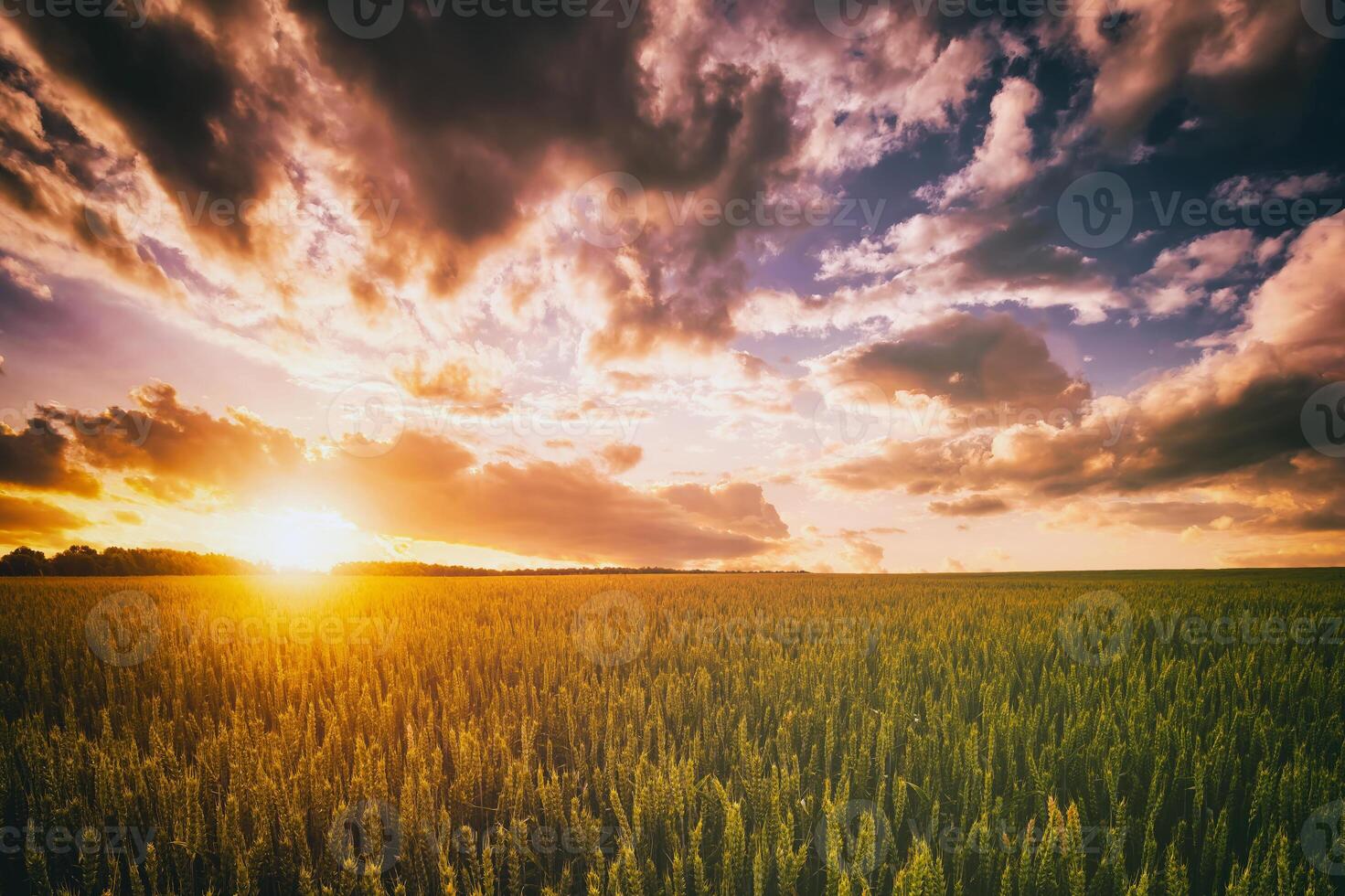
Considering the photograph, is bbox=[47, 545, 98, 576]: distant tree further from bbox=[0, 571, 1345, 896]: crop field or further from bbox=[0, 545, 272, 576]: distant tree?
bbox=[0, 571, 1345, 896]: crop field

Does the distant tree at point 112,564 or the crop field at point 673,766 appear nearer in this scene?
the crop field at point 673,766

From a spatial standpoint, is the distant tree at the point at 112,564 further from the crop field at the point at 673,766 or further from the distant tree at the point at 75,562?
the crop field at the point at 673,766

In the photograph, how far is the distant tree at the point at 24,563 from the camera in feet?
79.9

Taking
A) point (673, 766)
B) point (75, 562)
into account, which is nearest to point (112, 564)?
point (75, 562)

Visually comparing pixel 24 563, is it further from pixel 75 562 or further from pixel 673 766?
pixel 673 766

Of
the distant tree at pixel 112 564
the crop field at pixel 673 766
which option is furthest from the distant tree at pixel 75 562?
the crop field at pixel 673 766

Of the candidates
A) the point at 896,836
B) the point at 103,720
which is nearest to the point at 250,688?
the point at 103,720

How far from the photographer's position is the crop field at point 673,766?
215 cm

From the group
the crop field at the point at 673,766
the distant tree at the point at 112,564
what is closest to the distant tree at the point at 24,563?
the distant tree at the point at 112,564

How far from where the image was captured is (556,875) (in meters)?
2.33

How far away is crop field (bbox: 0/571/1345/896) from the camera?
215cm

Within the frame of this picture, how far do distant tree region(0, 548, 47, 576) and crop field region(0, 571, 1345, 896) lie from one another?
27.6 metres

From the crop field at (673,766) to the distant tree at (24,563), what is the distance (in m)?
27.6

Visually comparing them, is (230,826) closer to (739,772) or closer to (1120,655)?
(739,772)
